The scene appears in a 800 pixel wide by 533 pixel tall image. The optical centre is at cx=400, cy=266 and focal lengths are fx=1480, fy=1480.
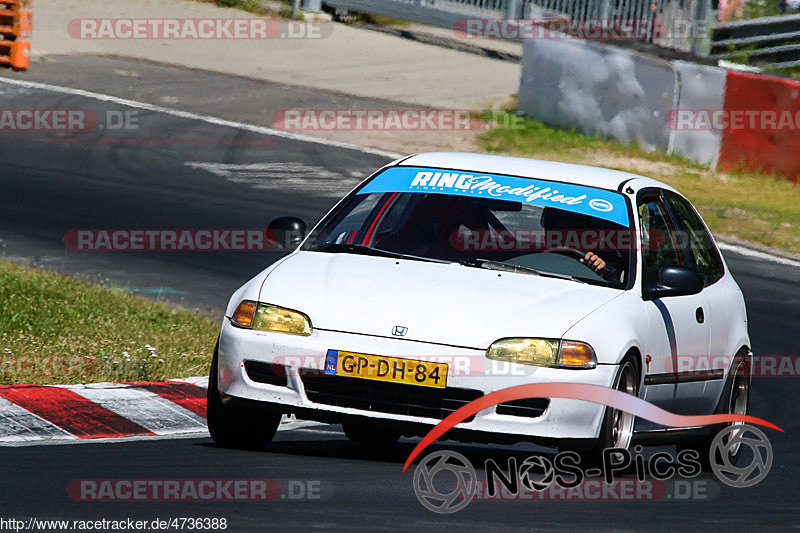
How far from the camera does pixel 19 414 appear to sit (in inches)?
295

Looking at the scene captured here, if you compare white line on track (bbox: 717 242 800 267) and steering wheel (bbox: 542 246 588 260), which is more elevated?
steering wheel (bbox: 542 246 588 260)

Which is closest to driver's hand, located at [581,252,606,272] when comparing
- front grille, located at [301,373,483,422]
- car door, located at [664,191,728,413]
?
car door, located at [664,191,728,413]

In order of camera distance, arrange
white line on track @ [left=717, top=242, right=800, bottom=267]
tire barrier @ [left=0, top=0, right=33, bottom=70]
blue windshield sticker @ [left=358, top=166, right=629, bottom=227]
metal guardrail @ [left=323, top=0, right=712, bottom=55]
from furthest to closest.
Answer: metal guardrail @ [left=323, top=0, right=712, bottom=55] → tire barrier @ [left=0, top=0, right=33, bottom=70] → white line on track @ [left=717, top=242, right=800, bottom=267] → blue windshield sticker @ [left=358, top=166, right=629, bottom=227]

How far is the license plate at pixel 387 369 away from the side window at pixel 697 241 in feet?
7.41

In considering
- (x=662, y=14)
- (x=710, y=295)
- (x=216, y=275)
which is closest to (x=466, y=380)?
(x=710, y=295)

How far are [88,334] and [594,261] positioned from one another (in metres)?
4.17

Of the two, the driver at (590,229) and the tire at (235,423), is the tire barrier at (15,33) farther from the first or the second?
the tire at (235,423)

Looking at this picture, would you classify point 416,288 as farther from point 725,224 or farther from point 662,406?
point 725,224

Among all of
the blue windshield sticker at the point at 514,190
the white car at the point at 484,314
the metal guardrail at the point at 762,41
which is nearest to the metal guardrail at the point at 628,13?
the metal guardrail at the point at 762,41

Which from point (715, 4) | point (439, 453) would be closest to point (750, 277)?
point (439, 453)

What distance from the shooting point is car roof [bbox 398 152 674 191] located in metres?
7.80

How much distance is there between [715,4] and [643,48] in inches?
169

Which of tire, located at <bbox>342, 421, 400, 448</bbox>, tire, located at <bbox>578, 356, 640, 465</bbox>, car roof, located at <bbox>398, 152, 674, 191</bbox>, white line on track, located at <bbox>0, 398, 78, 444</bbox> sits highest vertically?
car roof, located at <bbox>398, 152, 674, 191</bbox>

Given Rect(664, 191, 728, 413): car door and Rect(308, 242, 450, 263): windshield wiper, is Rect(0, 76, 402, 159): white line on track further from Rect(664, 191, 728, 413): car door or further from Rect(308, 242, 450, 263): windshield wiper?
Rect(308, 242, 450, 263): windshield wiper
